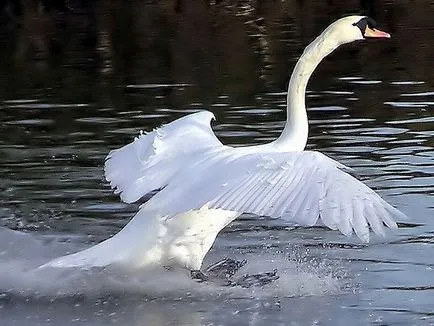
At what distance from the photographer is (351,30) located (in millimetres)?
9164

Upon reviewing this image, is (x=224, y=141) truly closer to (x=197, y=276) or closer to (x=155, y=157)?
(x=155, y=157)

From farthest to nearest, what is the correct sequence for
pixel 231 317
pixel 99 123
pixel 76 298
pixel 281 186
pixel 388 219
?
pixel 99 123, pixel 76 298, pixel 231 317, pixel 281 186, pixel 388 219

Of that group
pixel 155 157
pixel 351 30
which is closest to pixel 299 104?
pixel 351 30

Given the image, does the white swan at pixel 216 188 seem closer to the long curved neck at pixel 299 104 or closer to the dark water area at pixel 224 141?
the long curved neck at pixel 299 104

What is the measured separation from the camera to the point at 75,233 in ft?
32.5

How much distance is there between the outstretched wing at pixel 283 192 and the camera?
649cm

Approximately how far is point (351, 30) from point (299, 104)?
725 mm

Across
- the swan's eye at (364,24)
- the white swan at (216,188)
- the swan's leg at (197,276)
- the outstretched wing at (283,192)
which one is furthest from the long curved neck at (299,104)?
the swan's leg at (197,276)

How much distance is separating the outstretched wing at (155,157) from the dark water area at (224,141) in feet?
2.02

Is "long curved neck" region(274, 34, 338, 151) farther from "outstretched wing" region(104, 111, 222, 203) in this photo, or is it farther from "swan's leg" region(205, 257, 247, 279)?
Result: "swan's leg" region(205, 257, 247, 279)

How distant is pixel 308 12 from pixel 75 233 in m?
22.6

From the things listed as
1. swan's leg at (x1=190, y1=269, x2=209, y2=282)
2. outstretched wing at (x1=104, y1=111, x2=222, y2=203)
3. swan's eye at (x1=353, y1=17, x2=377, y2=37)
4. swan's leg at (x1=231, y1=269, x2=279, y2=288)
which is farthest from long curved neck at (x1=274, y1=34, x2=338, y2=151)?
swan's leg at (x1=190, y1=269, x2=209, y2=282)

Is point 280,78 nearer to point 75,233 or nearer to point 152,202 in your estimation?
point 75,233

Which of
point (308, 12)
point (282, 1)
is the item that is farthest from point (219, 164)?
point (282, 1)
